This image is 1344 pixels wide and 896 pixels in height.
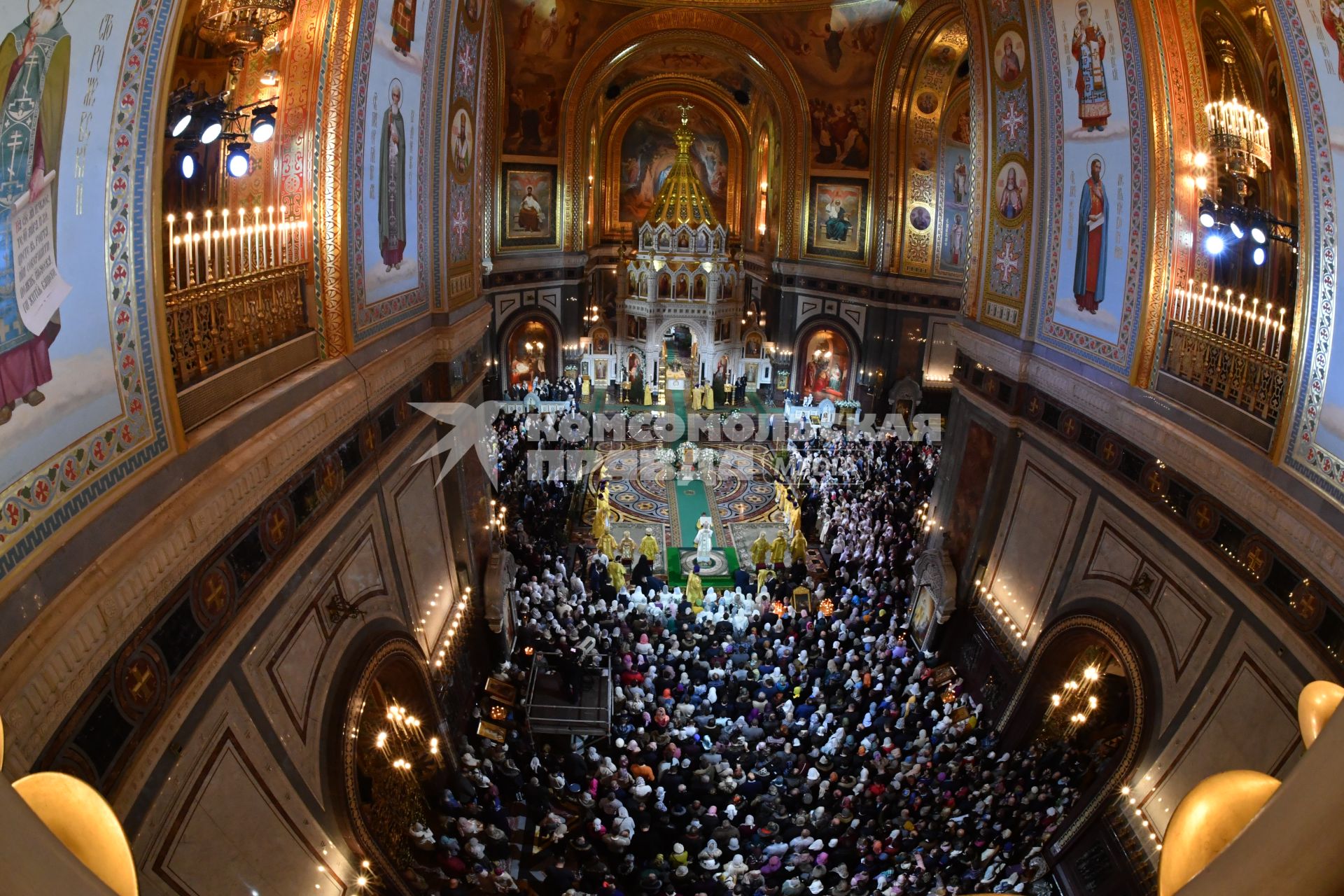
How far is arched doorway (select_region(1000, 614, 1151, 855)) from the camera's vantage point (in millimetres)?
8695

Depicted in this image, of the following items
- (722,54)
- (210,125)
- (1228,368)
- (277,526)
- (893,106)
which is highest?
(722,54)

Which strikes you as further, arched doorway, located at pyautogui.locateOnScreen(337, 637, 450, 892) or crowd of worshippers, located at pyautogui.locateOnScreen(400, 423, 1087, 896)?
crowd of worshippers, located at pyautogui.locateOnScreen(400, 423, 1087, 896)

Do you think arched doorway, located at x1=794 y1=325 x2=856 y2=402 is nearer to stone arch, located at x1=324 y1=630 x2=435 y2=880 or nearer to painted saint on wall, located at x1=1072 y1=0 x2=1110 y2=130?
painted saint on wall, located at x1=1072 y1=0 x2=1110 y2=130

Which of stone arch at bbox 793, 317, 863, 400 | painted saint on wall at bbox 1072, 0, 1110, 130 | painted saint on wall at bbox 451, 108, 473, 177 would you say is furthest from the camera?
stone arch at bbox 793, 317, 863, 400

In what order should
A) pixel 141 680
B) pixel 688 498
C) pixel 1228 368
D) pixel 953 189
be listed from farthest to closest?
pixel 953 189
pixel 688 498
pixel 1228 368
pixel 141 680

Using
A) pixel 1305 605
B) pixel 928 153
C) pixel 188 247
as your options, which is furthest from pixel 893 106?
pixel 188 247

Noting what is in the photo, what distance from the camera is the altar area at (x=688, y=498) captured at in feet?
57.1

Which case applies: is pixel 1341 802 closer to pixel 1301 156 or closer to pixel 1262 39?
pixel 1301 156

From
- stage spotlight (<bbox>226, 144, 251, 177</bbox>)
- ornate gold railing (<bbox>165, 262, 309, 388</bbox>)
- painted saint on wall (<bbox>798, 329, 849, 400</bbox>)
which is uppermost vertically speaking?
stage spotlight (<bbox>226, 144, 251, 177</bbox>)

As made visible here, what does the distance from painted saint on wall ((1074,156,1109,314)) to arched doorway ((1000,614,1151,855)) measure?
3.91 metres

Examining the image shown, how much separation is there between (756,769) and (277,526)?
22.0 ft

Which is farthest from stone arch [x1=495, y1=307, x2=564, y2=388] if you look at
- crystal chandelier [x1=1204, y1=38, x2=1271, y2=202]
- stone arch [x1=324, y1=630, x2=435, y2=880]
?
crystal chandelier [x1=1204, y1=38, x2=1271, y2=202]

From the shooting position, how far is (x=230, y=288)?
21.0 ft

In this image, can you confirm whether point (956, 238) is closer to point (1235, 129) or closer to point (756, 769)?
point (1235, 129)
